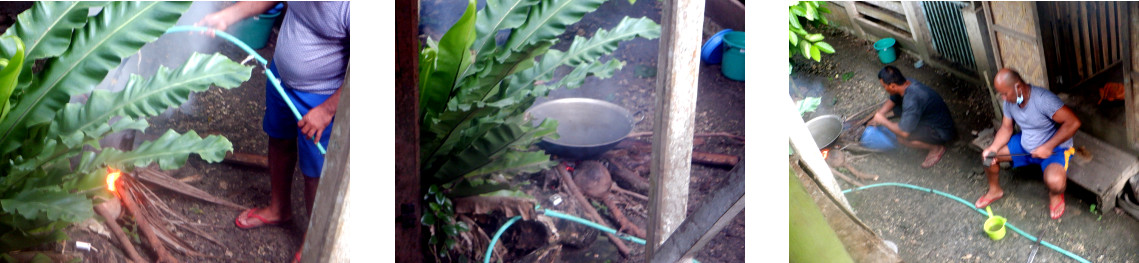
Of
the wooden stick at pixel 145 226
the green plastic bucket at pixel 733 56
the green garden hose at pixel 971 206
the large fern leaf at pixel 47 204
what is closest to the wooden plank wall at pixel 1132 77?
the green garden hose at pixel 971 206

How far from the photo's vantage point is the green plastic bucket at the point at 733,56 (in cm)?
195

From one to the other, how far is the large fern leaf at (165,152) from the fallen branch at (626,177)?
0.92 metres

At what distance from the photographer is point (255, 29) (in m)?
1.75

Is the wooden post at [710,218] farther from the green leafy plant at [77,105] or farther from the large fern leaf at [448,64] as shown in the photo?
the green leafy plant at [77,105]

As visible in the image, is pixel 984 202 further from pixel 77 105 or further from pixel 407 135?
pixel 77 105

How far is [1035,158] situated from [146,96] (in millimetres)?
1974

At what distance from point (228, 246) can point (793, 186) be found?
137cm

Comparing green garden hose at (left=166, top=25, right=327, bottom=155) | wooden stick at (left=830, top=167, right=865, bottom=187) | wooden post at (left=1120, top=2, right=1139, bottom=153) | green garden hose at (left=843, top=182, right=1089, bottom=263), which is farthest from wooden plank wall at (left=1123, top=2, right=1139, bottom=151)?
green garden hose at (left=166, top=25, right=327, bottom=155)

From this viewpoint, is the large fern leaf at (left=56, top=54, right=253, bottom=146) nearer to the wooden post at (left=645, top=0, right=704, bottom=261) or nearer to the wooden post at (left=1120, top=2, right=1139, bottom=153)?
the wooden post at (left=645, top=0, right=704, bottom=261)

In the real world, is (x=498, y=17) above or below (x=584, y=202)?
above

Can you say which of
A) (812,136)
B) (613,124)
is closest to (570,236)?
(613,124)

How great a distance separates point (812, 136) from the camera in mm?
1986

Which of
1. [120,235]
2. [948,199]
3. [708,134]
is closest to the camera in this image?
[120,235]

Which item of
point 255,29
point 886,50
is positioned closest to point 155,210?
point 255,29
